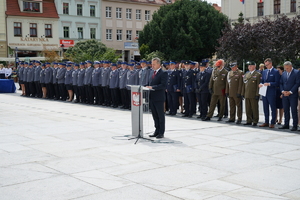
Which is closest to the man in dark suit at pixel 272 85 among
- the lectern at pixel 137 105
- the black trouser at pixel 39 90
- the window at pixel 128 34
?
the lectern at pixel 137 105

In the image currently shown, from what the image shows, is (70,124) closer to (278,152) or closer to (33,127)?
(33,127)

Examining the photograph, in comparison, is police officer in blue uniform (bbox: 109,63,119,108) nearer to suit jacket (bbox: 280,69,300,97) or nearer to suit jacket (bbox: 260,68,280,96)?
suit jacket (bbox: 260,68,280,96)

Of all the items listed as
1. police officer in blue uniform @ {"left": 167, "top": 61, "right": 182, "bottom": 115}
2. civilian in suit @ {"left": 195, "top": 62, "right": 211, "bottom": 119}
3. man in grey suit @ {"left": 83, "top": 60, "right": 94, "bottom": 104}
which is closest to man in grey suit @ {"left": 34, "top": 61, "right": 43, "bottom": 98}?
man in grey suit @ {"left": 83, "top": 60, "right": 94, "bottom": 104}

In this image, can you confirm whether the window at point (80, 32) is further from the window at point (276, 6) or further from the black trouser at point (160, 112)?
the black trouser at point (160, 112)

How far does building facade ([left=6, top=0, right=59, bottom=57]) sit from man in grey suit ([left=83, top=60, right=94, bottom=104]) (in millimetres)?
32405

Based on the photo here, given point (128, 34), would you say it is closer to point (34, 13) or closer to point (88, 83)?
point (34, 13)

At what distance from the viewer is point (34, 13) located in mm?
52719

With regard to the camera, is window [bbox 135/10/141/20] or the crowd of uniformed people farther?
window [bbox 135/10/141/20]

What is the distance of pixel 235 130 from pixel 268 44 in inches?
760

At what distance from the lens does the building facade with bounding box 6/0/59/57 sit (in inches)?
1991

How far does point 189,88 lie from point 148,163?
7446mm

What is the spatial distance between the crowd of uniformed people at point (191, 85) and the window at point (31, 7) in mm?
30803

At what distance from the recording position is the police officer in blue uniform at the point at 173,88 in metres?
15.2

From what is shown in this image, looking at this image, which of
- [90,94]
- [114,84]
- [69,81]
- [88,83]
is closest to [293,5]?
[69,81]
